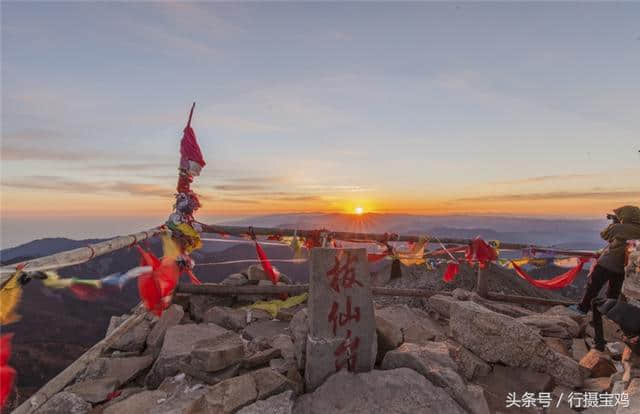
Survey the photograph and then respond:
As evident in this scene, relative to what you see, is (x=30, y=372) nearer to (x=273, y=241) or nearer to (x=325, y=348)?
(x=273, y=241)

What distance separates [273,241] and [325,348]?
3942mm

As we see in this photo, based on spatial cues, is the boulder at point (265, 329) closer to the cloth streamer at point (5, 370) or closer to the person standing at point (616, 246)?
the cloth streamer at point (5, 370)

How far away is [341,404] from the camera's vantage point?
4.18 m

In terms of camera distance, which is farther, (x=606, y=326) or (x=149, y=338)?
(x=606, y=326)

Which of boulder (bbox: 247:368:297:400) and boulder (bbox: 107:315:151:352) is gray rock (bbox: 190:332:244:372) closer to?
boulder (bbox: 247:368:297:400)

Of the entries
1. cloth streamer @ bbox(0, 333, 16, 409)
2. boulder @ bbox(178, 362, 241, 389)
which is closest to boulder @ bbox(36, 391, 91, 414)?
boulder @ bbox(178, 362, 241, 389)

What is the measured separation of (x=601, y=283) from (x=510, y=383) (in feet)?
14.0

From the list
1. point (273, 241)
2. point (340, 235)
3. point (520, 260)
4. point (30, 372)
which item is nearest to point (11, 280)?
point (273, 241)

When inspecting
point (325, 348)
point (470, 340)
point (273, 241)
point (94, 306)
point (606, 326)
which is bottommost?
point (94, 306)

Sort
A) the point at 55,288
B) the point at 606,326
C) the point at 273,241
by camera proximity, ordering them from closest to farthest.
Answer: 1. the point at 55,288
2. the point at 606,326
3. the point at 273,241

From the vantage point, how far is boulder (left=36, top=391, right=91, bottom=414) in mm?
4371

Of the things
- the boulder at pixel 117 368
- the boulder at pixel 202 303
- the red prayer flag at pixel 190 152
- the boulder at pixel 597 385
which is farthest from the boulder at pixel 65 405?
the boulder at pixel 597 385

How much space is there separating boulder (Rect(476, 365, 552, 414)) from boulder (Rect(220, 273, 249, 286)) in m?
5.29

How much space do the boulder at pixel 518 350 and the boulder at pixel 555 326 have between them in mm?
1651
